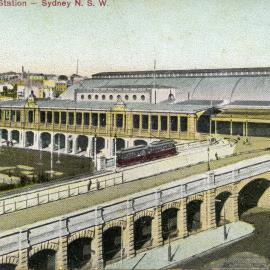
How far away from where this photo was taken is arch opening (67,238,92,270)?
91.8 feet

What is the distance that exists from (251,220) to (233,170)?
4811 mm

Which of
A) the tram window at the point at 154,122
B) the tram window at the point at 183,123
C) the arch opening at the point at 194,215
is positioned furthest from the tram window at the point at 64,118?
the arch opening at the point at 194,215

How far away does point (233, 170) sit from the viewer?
37.7 metres

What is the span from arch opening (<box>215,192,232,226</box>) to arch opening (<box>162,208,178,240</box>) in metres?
4.71

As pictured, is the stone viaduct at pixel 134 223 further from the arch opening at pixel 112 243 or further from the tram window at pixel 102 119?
the tram window at pixel 102 119

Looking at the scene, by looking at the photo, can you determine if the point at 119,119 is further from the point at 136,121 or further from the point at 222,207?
the point at 222,207

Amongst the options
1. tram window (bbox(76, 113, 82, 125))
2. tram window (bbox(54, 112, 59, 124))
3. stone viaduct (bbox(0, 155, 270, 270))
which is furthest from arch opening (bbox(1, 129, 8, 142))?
stone viaduct (bbox(0, 155, 270, 270))

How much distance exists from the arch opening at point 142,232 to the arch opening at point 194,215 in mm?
3733

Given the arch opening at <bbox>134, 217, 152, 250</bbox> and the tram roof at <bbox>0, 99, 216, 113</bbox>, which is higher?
the tram roof at <bbox>0, 99, 216, 113</bbox>

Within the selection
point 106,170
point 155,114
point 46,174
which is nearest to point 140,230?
point 106,170

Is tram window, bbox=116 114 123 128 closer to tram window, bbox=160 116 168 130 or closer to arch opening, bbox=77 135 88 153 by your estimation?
tram window, bbox=160 116 168 130

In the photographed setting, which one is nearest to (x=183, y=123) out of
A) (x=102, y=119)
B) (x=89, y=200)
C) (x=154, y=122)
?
(x=154, y=122)

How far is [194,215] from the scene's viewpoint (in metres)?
37.0

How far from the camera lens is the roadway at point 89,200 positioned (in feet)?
91.3
